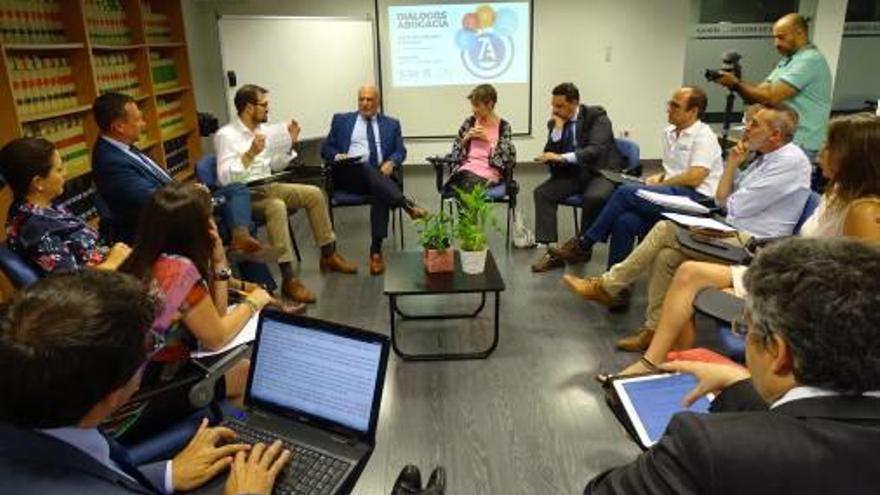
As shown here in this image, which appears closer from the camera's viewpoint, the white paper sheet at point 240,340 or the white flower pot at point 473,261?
the white paper sheet at point 240,340

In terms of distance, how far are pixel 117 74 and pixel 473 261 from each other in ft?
11.4

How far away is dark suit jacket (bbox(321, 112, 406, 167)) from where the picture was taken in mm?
4367

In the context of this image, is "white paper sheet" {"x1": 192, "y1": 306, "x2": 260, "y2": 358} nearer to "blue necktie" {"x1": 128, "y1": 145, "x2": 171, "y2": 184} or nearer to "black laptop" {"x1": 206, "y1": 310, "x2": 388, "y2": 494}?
"black laptop" {"x1": 206, "y1": 310, "x2": 388, "y2": 494}

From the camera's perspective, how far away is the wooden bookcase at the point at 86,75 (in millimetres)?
3490

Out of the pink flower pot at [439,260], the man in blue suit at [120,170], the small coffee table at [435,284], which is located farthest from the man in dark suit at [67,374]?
the man in blue suit at [120,170]

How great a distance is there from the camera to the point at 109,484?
0.84 meters

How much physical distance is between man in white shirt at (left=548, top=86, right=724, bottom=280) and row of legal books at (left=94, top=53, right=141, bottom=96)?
364 cm

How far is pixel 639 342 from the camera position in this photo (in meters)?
2.80

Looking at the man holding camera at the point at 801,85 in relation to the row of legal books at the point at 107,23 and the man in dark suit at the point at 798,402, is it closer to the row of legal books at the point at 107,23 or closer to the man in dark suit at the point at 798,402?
the man in dark suit at the point at 798,402

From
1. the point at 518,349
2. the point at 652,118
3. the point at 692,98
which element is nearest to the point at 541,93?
the point at 652,118

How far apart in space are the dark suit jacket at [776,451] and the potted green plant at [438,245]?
6.72 ft

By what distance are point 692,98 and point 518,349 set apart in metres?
1.77

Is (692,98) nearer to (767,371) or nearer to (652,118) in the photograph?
(767,371)

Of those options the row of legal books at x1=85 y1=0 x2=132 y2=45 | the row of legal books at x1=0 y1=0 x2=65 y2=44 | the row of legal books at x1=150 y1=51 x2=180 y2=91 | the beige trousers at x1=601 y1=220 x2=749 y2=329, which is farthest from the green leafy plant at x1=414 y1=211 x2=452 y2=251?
the row of legal books at x1=150 y1=51 x2=180 y2=91
